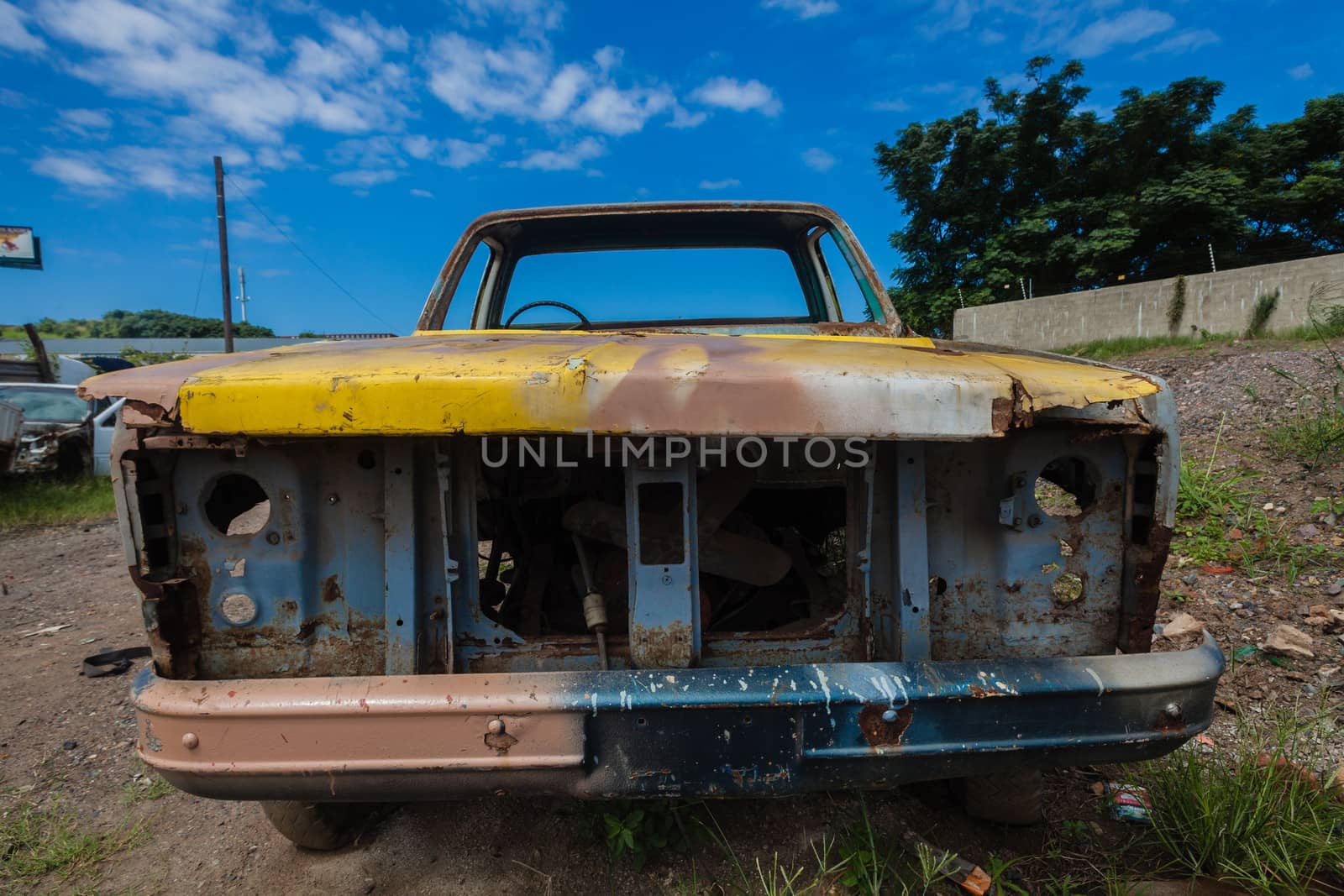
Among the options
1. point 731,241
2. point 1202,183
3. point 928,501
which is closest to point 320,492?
point 928,501

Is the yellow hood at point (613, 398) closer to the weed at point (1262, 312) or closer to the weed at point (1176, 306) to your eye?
the weed at point (1262, 312)

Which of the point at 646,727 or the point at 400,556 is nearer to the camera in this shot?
the point at 646,727

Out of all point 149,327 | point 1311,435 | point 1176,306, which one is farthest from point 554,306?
point 149,327

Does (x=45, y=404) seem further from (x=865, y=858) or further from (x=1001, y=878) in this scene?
(x=1001, y=878)

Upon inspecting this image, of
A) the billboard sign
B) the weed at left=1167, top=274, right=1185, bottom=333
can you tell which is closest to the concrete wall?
→ the weed at left=1167, top=274, right=1185, bottom=333

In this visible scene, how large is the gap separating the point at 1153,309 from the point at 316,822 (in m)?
16.3

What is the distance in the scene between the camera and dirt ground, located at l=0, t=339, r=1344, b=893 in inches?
65.3

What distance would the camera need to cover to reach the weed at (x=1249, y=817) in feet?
5.11

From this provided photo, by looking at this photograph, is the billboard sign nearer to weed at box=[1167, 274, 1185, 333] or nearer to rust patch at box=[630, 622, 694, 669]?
rust patch at box=[630, 622, 694, 669]

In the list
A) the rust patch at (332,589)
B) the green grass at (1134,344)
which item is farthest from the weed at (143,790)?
the green grass at (1134,344)

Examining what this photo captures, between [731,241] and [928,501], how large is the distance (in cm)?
172

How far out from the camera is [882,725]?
120 centimetres

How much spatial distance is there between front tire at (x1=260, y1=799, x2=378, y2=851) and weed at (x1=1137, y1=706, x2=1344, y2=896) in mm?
2077

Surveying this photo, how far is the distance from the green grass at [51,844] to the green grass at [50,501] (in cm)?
524
